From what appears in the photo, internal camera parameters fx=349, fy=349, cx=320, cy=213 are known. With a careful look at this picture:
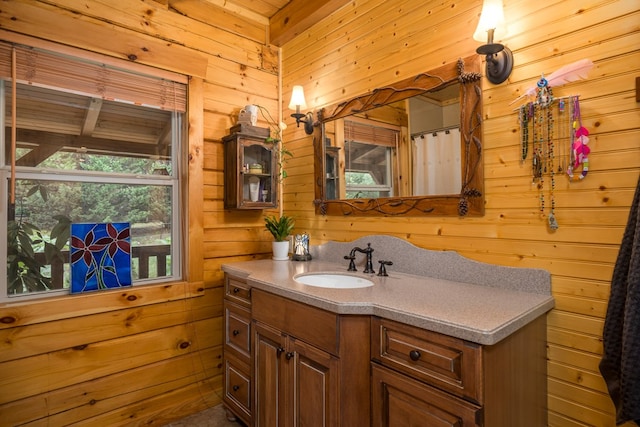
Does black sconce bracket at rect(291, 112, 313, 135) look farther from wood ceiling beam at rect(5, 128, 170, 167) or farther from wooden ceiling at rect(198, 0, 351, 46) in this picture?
wood ceiling beam at rect(5, 128, 170, 167)

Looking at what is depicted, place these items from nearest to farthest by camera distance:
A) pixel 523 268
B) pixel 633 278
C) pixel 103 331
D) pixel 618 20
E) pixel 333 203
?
1. pixel 633 278
2. pixel 618 20
3. pixel 523 268
4. pixel 103 331
5. pixel 333 203

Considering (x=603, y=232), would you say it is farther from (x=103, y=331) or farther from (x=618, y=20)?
(x=103, y=331)

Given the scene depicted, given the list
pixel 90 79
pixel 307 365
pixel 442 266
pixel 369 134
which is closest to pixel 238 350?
pixel 307 365

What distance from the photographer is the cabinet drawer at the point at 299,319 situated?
1.34 metres

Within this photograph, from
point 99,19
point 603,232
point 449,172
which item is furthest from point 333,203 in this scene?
point 99,19

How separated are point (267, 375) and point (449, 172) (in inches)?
52.0

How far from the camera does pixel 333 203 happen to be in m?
2.32

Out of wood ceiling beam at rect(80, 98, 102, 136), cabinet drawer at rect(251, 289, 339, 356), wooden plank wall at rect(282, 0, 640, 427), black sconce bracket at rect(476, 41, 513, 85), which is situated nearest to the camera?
wooden plank wall at rect(282, 0, 640, 427)

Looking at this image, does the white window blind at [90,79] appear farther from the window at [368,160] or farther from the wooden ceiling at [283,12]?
the window at [368,160]

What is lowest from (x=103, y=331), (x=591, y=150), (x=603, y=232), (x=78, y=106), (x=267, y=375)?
(x=267, y=375)

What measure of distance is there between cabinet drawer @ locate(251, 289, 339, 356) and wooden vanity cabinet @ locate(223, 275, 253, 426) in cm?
22

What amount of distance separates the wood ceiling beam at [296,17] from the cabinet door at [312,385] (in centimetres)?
203

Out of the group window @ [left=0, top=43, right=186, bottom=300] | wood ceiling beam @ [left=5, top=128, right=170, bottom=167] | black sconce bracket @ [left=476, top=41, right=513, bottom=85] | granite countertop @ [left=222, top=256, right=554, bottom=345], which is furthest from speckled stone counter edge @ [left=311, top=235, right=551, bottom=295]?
wood ceiling beam @ [left=5, top=128, right=170, bottom=167]

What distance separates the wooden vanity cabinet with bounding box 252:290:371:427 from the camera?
1284 millimetres
